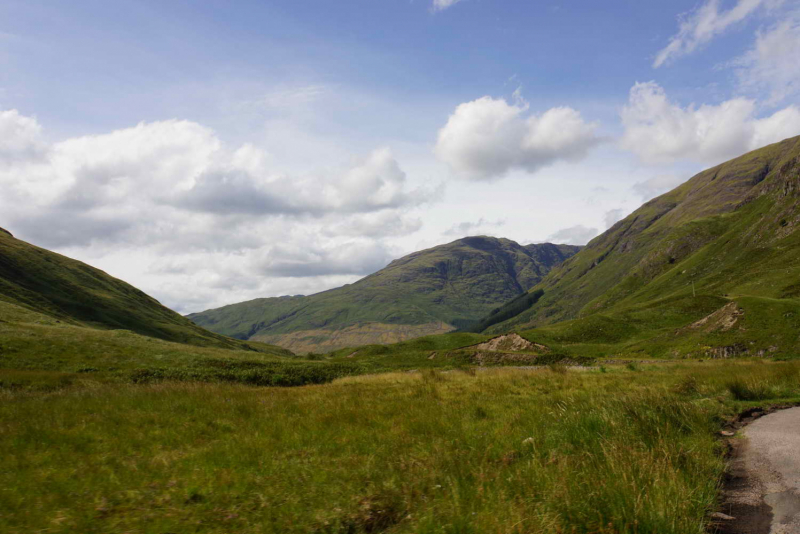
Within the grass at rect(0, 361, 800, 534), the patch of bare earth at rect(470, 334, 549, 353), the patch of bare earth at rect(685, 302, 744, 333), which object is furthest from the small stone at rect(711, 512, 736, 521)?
the patch of bare earth at rect(470, 334, 549, 353)

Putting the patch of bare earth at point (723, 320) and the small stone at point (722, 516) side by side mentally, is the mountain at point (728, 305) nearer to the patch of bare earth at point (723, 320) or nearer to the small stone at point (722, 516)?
the patch of bare earth at point (723, 320)

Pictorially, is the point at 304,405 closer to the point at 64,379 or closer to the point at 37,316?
the point at 64,379

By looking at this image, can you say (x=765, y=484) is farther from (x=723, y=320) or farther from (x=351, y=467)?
(x=723, y=320)

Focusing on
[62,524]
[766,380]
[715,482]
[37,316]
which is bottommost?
[766,380]

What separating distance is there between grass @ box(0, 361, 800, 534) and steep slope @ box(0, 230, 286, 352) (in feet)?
303

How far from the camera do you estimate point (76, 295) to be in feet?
333

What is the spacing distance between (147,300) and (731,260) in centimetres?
18801

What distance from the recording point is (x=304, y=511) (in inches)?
202

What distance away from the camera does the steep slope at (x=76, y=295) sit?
291ft

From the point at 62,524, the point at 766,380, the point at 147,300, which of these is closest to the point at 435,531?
the point at 62,524

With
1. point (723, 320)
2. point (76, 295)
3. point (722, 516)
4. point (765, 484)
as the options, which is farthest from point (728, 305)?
point (76, 295)

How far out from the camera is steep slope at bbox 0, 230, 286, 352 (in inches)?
3494

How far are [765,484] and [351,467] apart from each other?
22.0ft

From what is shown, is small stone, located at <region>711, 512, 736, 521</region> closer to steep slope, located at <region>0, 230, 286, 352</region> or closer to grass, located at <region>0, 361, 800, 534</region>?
grass, located at <region>0, 361, 800, 534</region>
